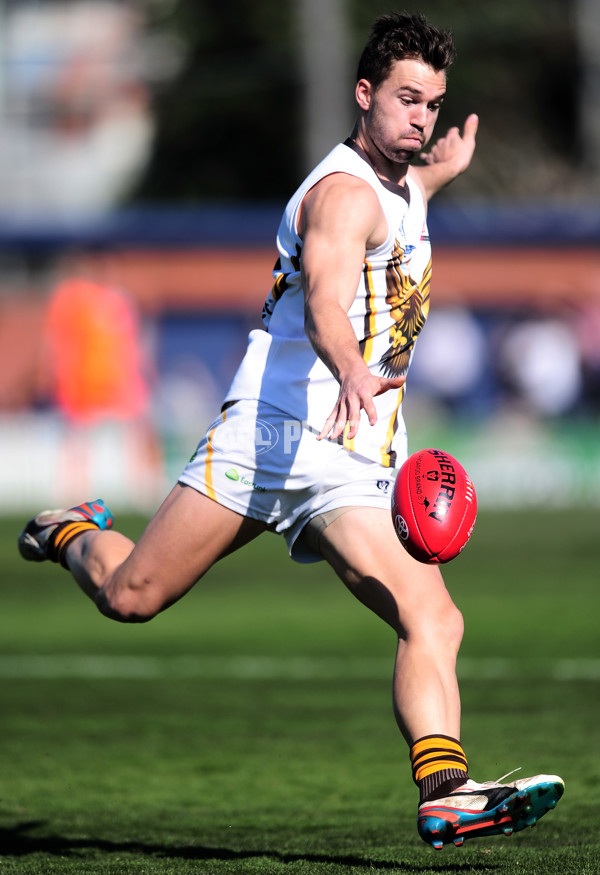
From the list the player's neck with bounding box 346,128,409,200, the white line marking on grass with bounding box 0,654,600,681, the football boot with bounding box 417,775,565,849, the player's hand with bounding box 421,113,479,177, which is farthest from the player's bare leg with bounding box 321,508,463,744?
the white line marking on grass with bounding box 0,654,600,681

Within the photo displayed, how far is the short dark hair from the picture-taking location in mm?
5324

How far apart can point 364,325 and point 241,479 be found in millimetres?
718

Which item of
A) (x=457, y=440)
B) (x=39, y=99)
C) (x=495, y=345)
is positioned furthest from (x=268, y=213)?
(x=39, y=99)

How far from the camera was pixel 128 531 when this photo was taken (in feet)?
62.1

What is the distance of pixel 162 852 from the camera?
229 inches

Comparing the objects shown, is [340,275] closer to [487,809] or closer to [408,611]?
[408,611]

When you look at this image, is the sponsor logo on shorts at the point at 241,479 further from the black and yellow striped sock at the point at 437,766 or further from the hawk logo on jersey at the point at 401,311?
the black and yellow striped sock at the point at 437,766

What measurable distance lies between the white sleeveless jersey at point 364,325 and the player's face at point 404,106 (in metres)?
0.12

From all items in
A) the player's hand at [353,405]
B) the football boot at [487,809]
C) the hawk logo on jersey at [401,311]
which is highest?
the hawk logo on jersey at [401,311]

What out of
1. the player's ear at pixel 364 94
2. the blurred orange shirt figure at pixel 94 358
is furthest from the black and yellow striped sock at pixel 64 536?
the blurred orange shirt figure at pixel 94 358

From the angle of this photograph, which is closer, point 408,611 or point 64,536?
point 408,611

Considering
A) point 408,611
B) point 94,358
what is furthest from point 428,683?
point 94,358

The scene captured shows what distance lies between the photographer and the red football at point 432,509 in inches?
201

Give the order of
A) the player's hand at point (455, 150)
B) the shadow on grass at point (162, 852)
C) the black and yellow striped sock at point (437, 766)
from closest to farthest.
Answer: the black and yellow striped sock at point (437, 766)
the shadow on grass at point (162, 852)
the player's hand at point (455, 150)
